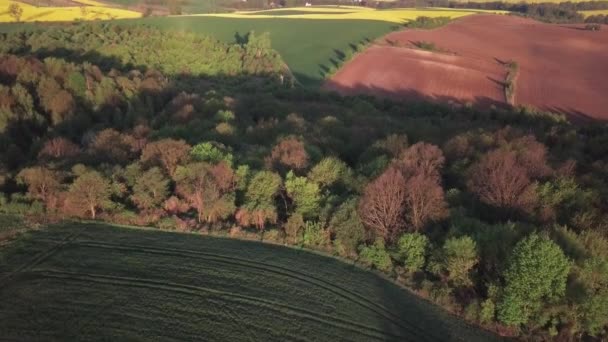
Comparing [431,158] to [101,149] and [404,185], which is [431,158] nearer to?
[404,185]

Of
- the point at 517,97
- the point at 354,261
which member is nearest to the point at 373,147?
the point at 354,261

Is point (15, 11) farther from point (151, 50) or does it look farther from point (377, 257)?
point (377, 257)

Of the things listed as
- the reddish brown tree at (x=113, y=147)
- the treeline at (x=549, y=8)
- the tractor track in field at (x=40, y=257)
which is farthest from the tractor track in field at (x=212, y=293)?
the treeline at (x=549, y=8)

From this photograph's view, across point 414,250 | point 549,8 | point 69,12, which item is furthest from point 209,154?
point 549,8

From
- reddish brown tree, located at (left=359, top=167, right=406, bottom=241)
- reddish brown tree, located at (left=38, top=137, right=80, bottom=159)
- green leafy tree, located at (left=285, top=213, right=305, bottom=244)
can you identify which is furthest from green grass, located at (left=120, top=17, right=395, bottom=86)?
green leafy tree, located at (left=285, top=213, right=305, bottom=244)

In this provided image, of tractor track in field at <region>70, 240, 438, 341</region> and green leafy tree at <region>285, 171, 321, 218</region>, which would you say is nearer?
tractor track in field at <region>70, 240, 438, 341</region>

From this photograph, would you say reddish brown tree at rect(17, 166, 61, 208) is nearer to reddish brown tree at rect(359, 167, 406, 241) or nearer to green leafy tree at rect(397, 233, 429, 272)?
reddish brown tree at rect(359, 167, 406, 241)

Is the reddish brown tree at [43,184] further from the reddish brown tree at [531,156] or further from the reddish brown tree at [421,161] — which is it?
the reddish brown tree at [531,156]
